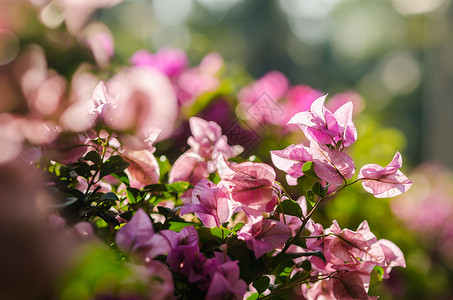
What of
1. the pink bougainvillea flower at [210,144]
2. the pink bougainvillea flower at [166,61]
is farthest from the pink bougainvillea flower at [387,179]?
the pink bougainvillea flower at [166,61]

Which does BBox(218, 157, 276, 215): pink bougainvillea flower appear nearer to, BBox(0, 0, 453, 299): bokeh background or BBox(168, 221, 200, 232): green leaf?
BBox(168, 221, 200, 232): green leaf

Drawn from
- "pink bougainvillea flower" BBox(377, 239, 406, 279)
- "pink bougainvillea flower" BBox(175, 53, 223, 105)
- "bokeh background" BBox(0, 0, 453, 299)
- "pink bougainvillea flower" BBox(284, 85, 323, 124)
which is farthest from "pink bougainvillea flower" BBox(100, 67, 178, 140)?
"bokeh background" BBox(0, 0, 453, 299)

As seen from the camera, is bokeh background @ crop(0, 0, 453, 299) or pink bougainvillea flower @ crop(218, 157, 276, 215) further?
bokeh background @ crop(0, 0, 453, 299)

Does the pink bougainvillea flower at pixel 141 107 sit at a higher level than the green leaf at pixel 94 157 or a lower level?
higher

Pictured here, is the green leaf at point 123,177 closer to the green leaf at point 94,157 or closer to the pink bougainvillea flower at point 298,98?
the green leaf at point 94,157

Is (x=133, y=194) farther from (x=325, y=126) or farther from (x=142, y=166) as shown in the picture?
(x=325, y=126)

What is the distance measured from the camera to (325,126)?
1.36 ft

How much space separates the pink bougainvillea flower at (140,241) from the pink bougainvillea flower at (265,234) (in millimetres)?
79

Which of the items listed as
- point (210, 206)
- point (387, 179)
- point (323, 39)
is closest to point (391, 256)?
point (387, 179)

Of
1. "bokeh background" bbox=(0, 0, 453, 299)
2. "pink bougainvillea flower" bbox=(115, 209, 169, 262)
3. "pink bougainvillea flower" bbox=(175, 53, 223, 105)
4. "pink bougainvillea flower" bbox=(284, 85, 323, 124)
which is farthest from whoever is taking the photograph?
"bokeh background" bbox=(0, 0, 453, 299)

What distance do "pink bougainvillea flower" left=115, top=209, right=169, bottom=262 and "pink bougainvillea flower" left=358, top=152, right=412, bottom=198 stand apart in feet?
0.67

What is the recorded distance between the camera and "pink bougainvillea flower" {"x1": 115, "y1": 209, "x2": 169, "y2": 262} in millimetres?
318

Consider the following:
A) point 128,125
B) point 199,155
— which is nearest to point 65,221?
point 128,125

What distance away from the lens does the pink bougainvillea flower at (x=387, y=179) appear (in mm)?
417
